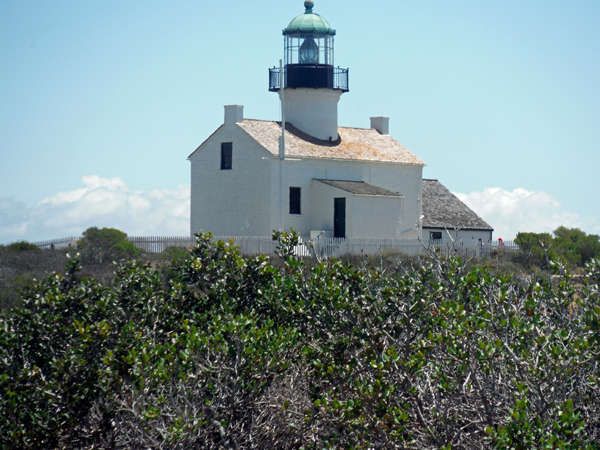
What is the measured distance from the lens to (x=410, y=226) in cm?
3431

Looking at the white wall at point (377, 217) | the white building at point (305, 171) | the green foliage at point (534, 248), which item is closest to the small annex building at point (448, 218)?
the white building at point (305, 171)

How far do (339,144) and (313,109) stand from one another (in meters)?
2.02

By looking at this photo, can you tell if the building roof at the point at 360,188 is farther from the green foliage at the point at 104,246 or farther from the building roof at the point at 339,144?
the green foliage at the point at 104,246

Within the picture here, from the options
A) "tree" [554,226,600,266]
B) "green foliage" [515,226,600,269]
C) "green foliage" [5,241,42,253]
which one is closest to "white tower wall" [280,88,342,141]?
"green foliage" [515,226,600,269]

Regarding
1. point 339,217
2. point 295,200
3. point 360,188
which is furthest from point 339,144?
point 339,217

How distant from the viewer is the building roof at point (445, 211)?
121 ft

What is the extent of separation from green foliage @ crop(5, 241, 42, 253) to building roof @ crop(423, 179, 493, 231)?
18.0 meters

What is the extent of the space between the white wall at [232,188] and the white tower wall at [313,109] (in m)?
3.43

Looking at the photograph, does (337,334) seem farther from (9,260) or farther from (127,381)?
(9,260)

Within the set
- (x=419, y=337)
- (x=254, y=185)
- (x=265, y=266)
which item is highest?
(x=254, y=185)

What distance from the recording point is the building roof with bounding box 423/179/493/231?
121 ft

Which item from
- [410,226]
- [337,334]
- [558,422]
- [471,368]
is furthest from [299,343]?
[410,226]

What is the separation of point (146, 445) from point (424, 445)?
2.47m

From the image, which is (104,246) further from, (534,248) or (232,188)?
(534,248)
